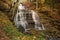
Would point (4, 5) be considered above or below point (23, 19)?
above

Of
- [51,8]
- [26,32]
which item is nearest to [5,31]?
[26,32]

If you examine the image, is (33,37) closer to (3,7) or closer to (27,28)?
(27,28)

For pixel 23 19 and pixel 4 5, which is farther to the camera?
pixel 4 5

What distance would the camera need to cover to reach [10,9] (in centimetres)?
1675

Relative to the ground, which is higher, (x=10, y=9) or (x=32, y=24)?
(x=10, y=9)

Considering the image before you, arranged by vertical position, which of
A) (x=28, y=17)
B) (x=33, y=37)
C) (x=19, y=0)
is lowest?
(x=33, y=37)

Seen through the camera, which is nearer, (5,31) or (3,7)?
(5,31)

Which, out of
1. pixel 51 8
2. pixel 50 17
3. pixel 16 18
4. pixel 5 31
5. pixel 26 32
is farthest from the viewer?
pixel 51 8

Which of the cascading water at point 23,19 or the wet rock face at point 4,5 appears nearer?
the cascading water at point 23,19

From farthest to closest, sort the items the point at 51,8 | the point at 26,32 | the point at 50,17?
the point at 51,8, the point at 50,17, the point at 26,32

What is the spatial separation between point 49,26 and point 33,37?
11.0ft

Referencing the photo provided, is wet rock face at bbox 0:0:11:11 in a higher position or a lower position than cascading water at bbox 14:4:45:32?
higher

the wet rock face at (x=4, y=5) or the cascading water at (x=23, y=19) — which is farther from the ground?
the wet rock face at (x=4, y=5)

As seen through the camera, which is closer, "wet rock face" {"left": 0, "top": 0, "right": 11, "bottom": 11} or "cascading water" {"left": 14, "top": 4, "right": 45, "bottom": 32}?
"cascading water" {"left": 14, "top": 4, "right": 45, "bottom": 32}
